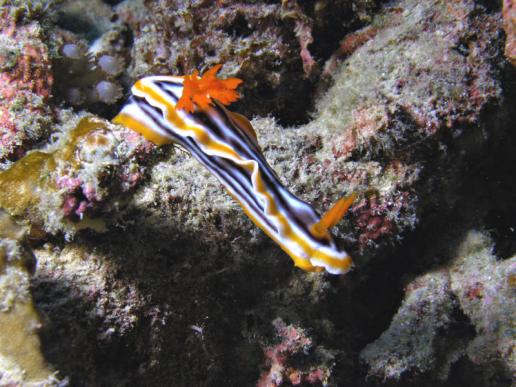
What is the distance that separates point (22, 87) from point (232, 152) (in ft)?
8.38

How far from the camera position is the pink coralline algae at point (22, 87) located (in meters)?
3.34

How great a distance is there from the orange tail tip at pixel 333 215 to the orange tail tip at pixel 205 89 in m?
0.97

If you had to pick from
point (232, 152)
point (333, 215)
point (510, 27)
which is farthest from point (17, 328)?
point (510, 27)

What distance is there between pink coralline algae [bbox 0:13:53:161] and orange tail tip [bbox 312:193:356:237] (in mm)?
2752

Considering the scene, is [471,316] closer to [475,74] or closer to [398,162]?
[398,162]

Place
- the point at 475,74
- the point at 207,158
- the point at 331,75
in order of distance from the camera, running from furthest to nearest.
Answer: the point at 331,75 → the point at 475,74 → the point at 207,158

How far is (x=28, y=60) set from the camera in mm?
3811

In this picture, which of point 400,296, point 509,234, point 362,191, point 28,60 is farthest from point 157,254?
point 509,234

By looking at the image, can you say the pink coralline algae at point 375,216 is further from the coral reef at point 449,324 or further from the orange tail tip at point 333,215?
the orange tail tip at point 333,215

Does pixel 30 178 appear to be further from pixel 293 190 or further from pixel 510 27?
pixel 510 27

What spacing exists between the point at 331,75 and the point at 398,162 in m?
1.62

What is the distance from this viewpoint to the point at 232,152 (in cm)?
248

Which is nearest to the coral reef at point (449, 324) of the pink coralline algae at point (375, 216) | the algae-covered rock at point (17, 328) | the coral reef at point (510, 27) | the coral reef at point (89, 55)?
the pink coralline algae at point (375, 216)

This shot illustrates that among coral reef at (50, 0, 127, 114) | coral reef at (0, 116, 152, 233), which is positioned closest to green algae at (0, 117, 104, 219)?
A: coral reef at (0, 116, 152, 233)
